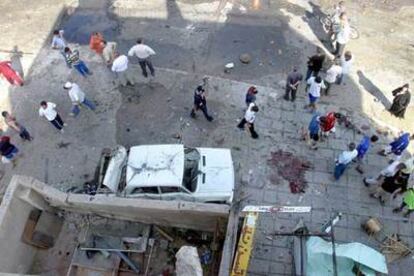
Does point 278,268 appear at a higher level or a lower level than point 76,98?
lower

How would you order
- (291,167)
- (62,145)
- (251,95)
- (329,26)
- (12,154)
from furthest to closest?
(329,26) → (62,145) → (251,95) → (291,167) → (12,154)

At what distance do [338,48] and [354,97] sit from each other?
1966mm

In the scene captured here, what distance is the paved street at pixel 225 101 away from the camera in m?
12.3

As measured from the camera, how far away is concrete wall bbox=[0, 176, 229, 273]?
28.4ft

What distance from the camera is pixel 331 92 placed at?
1462 centimetres

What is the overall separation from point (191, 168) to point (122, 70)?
4.34m

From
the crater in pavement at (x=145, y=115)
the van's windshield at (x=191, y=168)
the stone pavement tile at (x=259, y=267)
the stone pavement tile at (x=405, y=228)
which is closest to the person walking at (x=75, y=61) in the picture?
the crater in pavement at (x=145, y=115)

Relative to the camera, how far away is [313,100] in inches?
543

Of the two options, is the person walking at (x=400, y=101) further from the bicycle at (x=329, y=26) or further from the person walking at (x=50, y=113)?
the person walking at (x=50, y=113)

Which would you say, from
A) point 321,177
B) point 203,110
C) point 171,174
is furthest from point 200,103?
point 321,177

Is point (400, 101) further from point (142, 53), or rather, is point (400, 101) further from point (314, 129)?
point (142, 53)

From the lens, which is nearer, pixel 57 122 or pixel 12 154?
pixel 12 154

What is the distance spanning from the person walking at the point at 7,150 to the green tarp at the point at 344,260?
831cm

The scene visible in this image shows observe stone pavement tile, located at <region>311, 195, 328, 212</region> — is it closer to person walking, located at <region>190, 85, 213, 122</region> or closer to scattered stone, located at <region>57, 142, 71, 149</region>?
person walking, located at <region>190, 85, 213, 122</region>
